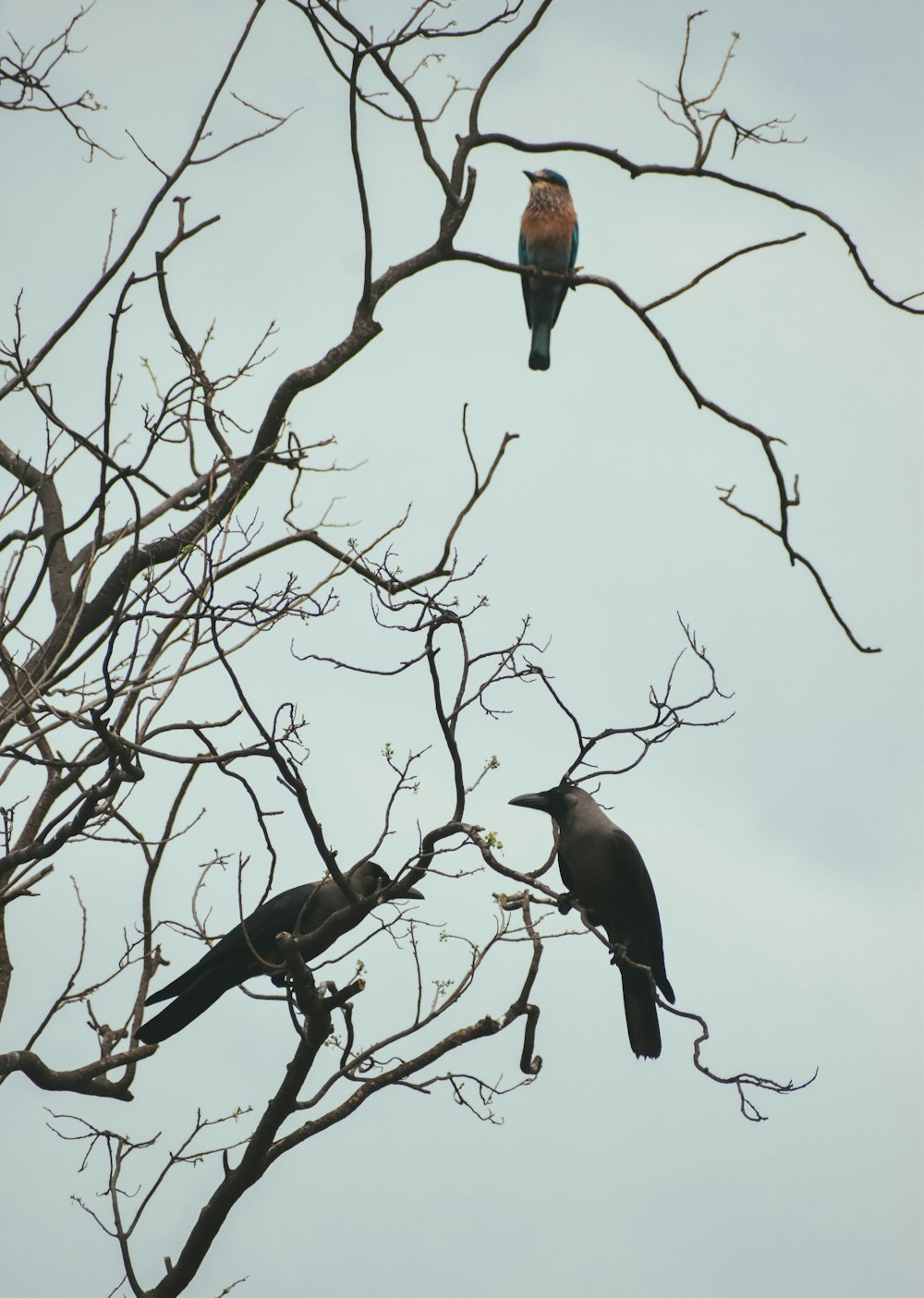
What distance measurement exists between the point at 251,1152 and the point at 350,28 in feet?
12.1

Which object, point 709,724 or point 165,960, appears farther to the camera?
point 165,960

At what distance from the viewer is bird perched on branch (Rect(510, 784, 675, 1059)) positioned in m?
5.85

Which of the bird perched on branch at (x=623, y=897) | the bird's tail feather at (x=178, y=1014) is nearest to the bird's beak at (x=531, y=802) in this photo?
the bird perched on branch at (x=623, y=897)

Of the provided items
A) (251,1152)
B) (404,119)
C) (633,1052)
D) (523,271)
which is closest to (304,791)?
(251,1152)

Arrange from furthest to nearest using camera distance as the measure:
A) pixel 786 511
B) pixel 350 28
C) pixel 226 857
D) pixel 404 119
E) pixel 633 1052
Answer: pixel 633 1052 < pixel 226 857 < pixel 404 119 < pixel 350 28 < pixel 786 511

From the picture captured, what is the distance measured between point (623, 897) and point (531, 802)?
0.60 meters

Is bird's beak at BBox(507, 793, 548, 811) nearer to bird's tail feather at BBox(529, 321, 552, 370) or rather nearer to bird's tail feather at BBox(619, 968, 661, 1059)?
bird's tail feather at BBox(619, 968, 661, 1059)

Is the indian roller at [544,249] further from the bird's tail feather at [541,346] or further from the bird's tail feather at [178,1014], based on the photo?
the bird's tail feather at [178,1014]

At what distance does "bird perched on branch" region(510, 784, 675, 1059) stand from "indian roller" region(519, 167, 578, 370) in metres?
3.18

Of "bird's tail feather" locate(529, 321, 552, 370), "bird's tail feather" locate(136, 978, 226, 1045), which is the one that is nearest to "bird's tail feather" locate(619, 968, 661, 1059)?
"bird's tail feather" locate(136, 978, 226, 1045)

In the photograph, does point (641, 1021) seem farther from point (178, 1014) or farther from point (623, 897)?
point (178, 1014)

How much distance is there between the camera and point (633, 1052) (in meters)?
5.90

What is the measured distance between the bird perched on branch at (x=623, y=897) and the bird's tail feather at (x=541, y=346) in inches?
120

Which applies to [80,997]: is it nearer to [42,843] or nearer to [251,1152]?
[251,1152]
